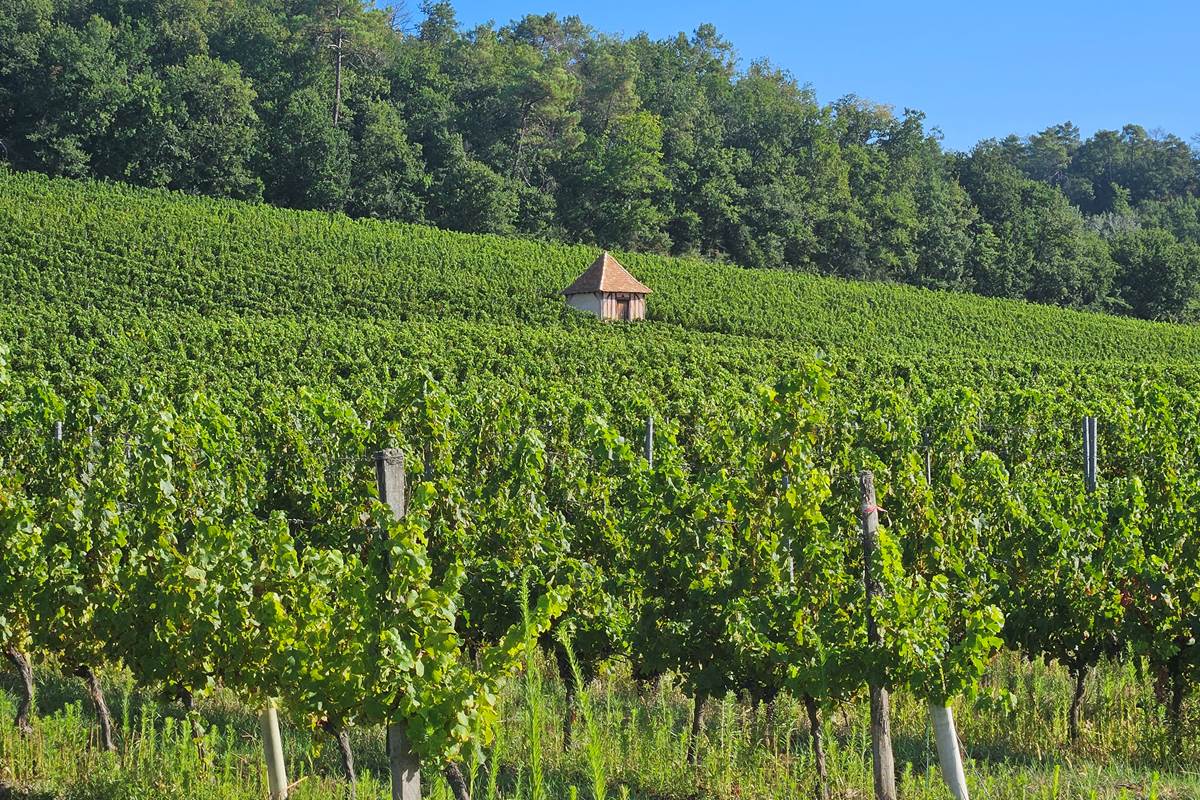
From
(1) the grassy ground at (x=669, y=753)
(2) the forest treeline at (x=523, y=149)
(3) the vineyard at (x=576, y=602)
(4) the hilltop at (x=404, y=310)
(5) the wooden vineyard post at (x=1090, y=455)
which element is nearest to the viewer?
(3) the vineyard at (x=576, y=602)

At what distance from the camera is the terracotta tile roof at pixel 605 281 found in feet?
152

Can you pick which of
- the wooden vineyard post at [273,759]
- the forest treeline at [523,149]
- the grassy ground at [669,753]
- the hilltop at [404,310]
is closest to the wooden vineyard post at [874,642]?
the grassy ground at [669,753]

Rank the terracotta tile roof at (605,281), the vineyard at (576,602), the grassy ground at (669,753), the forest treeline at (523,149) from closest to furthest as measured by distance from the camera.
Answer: the vineyard at (576,602) → the grassy ground at (669,753) → the terracotta tile roof at (605,281) → the forest treeline at (523,149)

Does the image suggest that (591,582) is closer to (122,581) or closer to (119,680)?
(122,581)

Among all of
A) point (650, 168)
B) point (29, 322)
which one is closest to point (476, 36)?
point (650, 168)

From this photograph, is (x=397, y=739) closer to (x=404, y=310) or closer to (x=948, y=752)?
(x=948, y=752)

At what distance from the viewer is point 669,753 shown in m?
7.60

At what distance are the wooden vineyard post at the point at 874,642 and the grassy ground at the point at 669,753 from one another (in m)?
0.27

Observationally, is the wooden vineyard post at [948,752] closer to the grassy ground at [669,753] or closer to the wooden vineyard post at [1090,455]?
the grassy ground at [669,753]

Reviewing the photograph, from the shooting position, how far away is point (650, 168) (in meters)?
69.9

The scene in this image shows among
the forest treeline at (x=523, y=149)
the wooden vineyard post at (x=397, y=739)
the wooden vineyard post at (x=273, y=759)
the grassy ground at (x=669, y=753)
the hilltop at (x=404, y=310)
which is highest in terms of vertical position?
the forest treeline at (x=523, y=149)

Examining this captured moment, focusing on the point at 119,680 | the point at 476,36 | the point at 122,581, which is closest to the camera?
the point at 122,581

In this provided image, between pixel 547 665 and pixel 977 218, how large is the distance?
7724 centimetres

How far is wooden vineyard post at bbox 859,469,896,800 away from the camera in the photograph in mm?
6539
